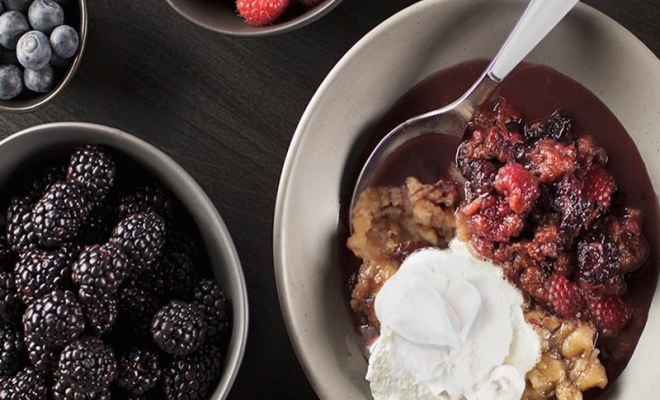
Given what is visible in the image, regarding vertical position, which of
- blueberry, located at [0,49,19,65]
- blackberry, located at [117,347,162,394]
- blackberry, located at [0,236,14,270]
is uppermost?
blueberry, located at [0,49,19,65]

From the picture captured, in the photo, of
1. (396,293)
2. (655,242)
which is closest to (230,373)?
(396,293)

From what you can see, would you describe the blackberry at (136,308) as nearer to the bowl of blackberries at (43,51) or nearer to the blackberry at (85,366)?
the blackberry at (85,366)

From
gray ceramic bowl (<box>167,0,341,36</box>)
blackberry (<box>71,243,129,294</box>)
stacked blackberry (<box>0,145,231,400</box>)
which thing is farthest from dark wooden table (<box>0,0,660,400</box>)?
blackberry (<box>71,243,129,294</box>)

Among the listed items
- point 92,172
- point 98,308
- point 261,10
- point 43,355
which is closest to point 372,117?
point 261,10

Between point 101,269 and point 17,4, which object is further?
point 17,4

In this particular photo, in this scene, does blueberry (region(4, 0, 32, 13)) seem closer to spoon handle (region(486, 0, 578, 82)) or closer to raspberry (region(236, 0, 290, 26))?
raspberry (region(236, 0, 290, 26))

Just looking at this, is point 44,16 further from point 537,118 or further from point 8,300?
point 537,118
